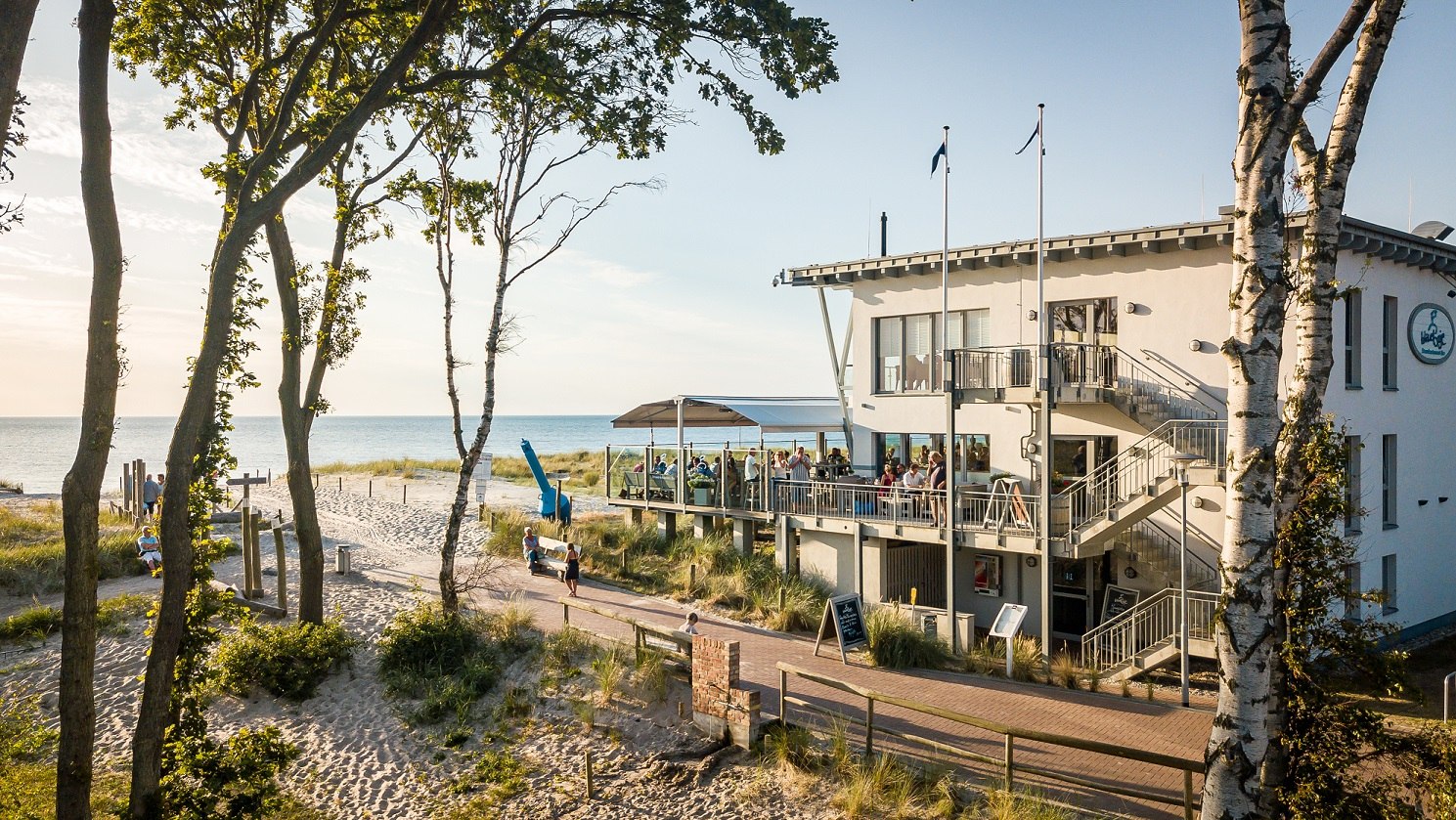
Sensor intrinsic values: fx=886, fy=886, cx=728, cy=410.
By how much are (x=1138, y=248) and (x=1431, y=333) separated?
24.7ft

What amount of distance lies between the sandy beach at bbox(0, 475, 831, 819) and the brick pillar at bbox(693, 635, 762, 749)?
323 mm

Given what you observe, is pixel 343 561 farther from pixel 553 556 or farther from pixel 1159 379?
pixel 1159 379

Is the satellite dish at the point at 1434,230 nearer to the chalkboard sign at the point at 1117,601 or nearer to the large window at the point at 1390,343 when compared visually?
the large window at the point at 1390,343

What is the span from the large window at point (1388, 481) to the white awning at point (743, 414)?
12.7m

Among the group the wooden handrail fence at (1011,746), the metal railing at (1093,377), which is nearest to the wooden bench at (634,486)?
the metal railing at (1093,377)

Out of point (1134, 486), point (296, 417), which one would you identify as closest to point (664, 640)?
point (296, 417)

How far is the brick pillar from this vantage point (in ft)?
42.0

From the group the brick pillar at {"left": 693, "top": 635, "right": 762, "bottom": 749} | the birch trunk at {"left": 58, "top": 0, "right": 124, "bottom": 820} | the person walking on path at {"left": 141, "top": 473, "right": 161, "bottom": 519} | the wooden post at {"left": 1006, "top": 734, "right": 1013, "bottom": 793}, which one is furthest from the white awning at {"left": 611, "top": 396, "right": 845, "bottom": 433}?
the birch trunk at {"left": 58, "top": 0, "right": 124, "bottom": 820}

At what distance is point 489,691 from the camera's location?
51.3ft

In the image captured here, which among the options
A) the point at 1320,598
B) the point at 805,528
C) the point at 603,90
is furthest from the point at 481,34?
the point at 805,528

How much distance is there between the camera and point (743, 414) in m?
25.6

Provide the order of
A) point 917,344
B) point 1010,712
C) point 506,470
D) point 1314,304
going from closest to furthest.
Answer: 1. point 1314,304
2. point 1010,712
3. point 917,344
4. point 506,470

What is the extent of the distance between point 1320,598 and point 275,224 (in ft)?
55.3

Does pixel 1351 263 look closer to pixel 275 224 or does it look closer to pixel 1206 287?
pixel 1206 287
